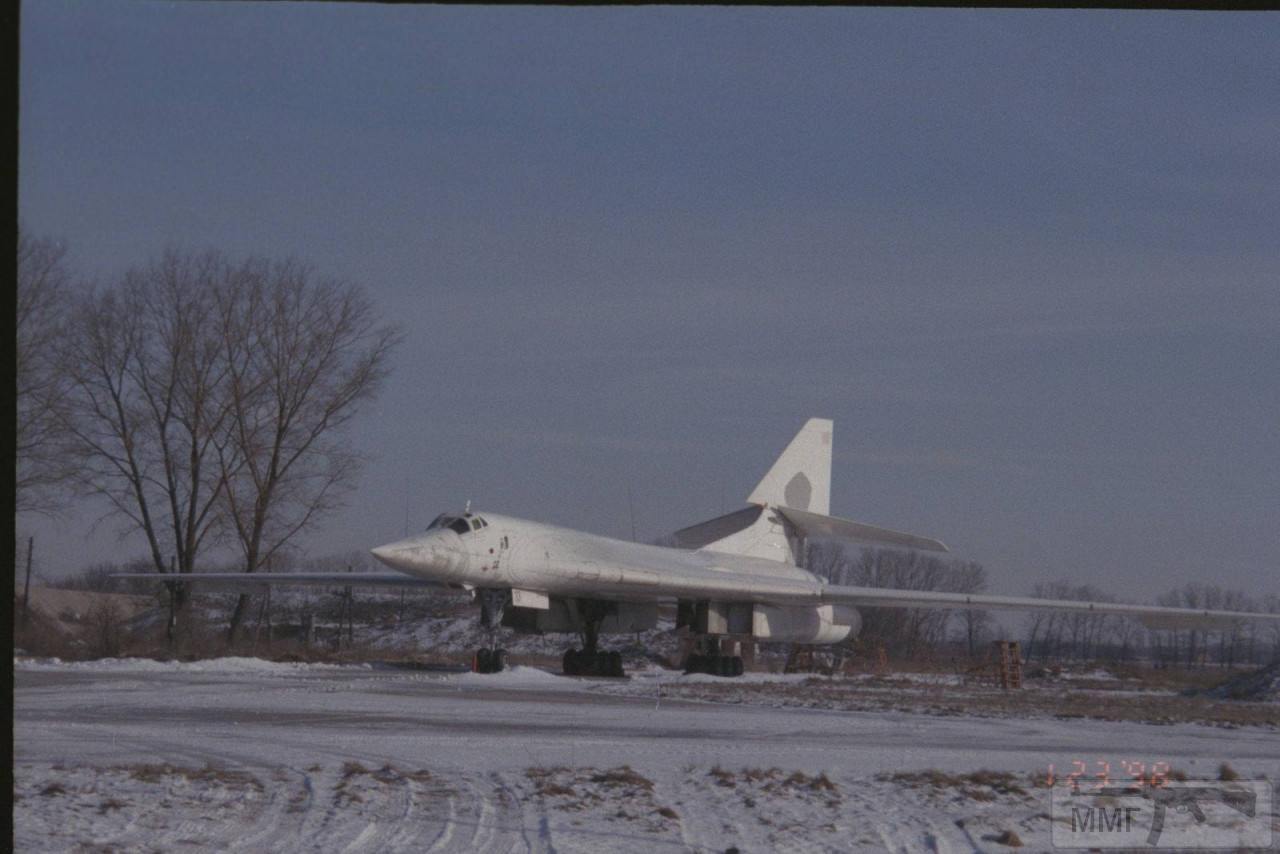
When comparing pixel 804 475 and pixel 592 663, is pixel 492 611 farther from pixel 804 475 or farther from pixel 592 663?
pixel 804 475

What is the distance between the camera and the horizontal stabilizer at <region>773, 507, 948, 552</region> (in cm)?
2536

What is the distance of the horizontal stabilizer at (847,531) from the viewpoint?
2536 centimetres

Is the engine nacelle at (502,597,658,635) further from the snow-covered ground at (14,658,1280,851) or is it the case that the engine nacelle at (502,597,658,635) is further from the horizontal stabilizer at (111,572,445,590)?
the snow-covered ground at (14,658,1280,851)

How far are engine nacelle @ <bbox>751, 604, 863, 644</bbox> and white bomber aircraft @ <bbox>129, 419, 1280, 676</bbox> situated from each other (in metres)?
0.03

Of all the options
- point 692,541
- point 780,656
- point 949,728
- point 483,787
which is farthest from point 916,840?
point 780,656

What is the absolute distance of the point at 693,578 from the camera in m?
23.8

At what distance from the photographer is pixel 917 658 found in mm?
36188

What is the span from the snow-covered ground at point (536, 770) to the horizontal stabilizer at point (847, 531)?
11101mm

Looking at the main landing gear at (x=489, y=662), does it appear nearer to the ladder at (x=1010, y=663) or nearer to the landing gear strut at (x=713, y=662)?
the landing gear strut at (x=713, y=662)

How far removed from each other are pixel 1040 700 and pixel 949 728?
6.68 metres

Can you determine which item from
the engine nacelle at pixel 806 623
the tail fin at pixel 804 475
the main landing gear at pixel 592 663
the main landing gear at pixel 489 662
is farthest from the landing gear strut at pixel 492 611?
the tail fin at pixel 804 475

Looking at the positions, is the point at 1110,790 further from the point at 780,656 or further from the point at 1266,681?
the point at 780,656

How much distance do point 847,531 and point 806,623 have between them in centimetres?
223
